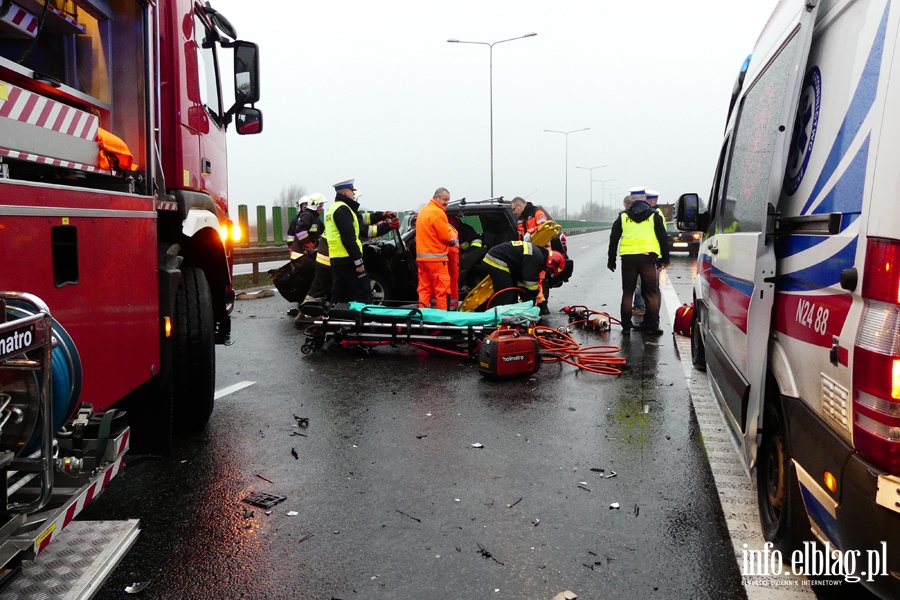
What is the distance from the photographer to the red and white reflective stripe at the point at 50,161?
2605 mm

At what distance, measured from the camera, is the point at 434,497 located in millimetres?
3699

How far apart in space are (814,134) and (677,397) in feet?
11.5

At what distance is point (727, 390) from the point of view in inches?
148

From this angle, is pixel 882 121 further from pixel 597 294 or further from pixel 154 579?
pixel 597 294

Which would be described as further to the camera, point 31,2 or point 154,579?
point 31,2

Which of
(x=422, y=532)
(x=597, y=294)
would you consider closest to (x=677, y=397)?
(x=422, y=532)

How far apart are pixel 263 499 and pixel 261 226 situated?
1626cm

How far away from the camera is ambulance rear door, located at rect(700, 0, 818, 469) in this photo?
2.79 metres

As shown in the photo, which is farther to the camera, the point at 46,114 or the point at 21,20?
the point at 21,20

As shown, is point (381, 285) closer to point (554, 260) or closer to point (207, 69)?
point (554, 260)

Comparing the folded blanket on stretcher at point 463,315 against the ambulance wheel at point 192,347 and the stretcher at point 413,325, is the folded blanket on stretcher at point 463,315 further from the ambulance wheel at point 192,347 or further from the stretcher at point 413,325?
the ambulance wheel at point 192,347

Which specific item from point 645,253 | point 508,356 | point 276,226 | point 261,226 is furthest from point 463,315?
point 276,226

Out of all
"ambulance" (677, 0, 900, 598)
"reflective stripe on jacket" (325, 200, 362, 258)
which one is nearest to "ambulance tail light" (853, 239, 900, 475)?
"ambulance" (677, 0, 900, 598)

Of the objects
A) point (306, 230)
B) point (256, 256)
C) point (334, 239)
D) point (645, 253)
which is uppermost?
point (306, 230)
